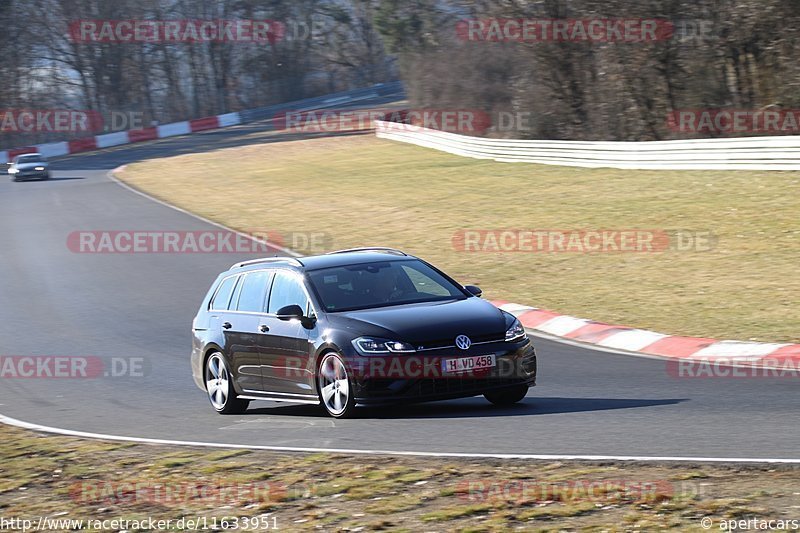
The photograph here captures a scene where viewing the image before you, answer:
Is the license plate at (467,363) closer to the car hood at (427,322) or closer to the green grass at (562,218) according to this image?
the car hood at (427,322)

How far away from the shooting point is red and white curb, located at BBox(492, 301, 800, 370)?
1290 centimetres

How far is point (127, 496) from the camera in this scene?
→ 8.08m

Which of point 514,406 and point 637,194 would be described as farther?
point 637,194

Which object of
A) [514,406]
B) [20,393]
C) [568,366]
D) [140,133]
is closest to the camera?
[514,406]

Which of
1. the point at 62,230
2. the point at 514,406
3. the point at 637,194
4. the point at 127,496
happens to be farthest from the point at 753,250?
the point at 62,230

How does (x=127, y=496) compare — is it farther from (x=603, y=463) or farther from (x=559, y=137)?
(x=559, y=137)

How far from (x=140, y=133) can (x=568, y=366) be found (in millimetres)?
61190

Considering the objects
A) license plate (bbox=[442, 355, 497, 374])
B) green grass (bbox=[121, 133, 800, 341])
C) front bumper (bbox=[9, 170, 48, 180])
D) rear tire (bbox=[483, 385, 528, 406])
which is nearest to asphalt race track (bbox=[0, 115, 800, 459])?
rear tire (bbox=[483, 385, 528, 406])

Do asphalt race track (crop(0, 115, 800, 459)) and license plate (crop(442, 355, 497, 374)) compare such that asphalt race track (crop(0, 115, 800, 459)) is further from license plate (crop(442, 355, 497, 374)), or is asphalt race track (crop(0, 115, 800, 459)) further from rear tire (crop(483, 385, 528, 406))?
license plate (crop(442, 355, 497, 374))

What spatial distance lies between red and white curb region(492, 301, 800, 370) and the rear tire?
3098mm

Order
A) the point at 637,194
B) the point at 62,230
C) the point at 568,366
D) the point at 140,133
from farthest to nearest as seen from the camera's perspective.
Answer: the point at 140,133 < the point at 62,230 < the point at 637,194 < the point at 568,366

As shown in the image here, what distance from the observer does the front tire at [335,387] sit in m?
10.4

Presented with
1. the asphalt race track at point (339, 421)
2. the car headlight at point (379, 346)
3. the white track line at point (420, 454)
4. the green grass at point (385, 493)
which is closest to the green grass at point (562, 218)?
the asphalt race track at point (339, 421)

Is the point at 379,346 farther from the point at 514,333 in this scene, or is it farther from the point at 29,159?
the point at 29,159
